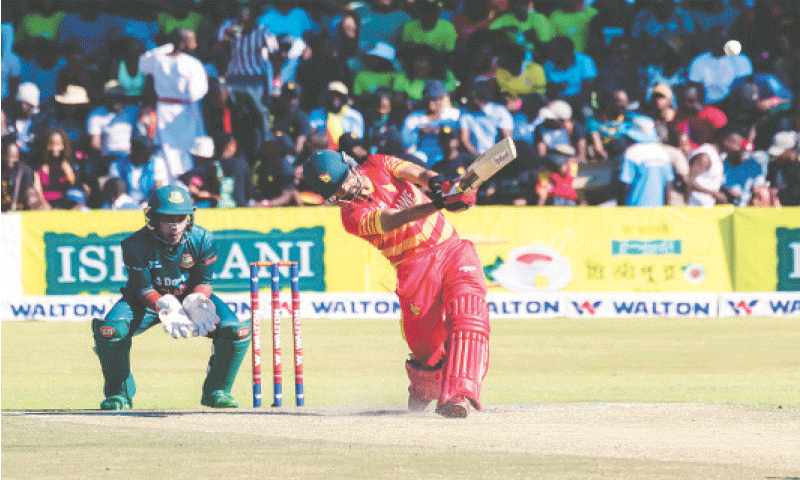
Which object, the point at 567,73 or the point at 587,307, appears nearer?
the point at 587,307

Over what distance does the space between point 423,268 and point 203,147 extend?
911 cm

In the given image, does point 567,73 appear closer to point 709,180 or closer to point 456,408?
point 709,180

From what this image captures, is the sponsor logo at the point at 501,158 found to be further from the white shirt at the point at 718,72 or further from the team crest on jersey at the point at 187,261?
the white shirt at the point at 718,72

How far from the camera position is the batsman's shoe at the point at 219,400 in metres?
9.22

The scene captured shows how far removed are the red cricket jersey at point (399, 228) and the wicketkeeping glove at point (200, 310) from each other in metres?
1.21

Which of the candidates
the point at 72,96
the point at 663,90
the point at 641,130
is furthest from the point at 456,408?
the point at 72,96

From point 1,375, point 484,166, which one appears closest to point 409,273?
point 484,166

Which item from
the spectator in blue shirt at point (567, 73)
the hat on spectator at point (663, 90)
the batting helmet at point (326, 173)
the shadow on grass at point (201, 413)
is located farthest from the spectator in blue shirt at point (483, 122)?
the batting helmet at point (326, 173)

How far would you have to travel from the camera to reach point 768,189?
16.9m

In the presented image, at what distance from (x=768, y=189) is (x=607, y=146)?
223cm

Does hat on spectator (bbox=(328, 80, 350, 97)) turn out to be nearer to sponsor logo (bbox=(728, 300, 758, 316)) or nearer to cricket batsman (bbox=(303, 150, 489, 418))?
sponsor logo (bbox=(728, 300, 758, 316))

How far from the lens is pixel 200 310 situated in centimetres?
895

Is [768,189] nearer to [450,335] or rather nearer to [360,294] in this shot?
[360,294]

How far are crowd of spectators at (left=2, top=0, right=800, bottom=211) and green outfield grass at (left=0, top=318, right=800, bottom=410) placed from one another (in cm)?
229
